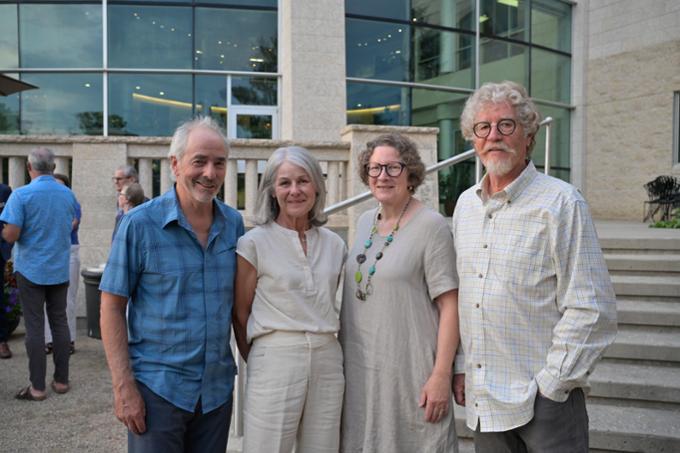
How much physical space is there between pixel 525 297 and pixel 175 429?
4.61 ft

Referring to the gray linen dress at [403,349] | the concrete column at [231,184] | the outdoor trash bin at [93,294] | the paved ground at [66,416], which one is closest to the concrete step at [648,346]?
the gray linen dress at [403,349]

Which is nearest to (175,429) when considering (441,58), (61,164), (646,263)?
(646,263)

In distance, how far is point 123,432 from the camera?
162 inches

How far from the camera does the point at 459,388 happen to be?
7.63 feet

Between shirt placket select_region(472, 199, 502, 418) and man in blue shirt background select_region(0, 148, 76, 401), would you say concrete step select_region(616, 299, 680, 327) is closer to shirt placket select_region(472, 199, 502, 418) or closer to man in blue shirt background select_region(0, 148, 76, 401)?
shirt placket select_region(472, 199, 502, 418)

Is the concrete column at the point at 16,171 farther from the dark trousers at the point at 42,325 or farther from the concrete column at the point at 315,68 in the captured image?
the concrete column at the point at 315,68

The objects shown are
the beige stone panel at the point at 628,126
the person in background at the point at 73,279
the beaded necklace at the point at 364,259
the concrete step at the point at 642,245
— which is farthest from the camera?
the beige stone panel at the point at 628,126

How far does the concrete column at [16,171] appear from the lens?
6.64 metres

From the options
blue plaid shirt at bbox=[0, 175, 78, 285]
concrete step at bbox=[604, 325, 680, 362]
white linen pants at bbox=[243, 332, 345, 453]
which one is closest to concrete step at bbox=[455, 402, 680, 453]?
concrete step at bbox=[604, 325, 680, 362]

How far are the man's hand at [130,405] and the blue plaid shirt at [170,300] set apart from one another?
68 mm

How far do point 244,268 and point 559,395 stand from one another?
4.21ft

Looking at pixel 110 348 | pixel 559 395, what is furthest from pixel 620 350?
pixel 110 348

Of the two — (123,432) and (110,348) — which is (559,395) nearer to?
(110,348)

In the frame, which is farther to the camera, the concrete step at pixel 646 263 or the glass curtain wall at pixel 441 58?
the glass curtain wall at pixel 441 58
